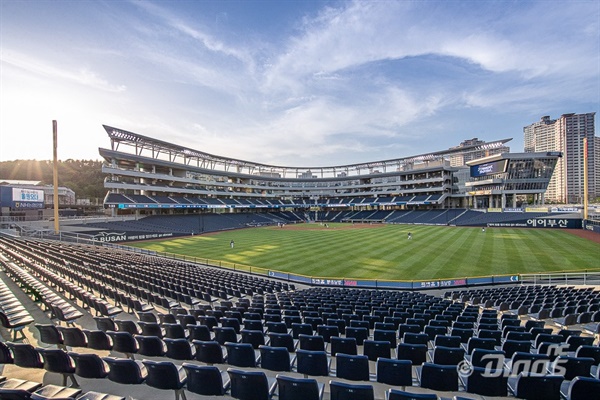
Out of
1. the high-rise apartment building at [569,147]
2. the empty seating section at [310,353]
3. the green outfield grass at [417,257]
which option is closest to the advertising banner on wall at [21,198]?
the green outfield grass at [417,257]

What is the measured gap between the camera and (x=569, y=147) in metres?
119

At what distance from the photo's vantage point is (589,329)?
30.5 feet

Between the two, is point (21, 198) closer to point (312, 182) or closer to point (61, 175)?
point (61, 175)

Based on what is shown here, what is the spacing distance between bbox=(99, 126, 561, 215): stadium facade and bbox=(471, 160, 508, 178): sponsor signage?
2.5 inches

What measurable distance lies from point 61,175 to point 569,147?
197536 mm

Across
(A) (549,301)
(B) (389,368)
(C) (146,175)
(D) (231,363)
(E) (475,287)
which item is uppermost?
(C) (146,175)

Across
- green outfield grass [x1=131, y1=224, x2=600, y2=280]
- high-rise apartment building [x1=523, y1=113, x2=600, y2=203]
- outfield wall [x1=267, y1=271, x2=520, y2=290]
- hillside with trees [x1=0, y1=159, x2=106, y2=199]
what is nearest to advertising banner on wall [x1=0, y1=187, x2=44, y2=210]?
green outfield grass [x1=131, y1=224, x2=600, y2=280]

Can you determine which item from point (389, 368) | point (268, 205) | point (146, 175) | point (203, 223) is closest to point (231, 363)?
point (389, 368)

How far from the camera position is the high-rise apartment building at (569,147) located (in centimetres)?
11394

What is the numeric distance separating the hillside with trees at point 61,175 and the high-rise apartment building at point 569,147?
570ft

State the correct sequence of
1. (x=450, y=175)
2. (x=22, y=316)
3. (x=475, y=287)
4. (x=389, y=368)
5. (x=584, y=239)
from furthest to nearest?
(x=450, y=175), (x=584, y=239), (x=475, y=287), (x=22, y=316), (x=389, y=368)

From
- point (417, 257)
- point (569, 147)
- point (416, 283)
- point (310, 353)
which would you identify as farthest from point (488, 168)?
point (569, 147)

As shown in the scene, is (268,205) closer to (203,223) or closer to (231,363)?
(203,223)

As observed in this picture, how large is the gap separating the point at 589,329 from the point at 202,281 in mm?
16846
